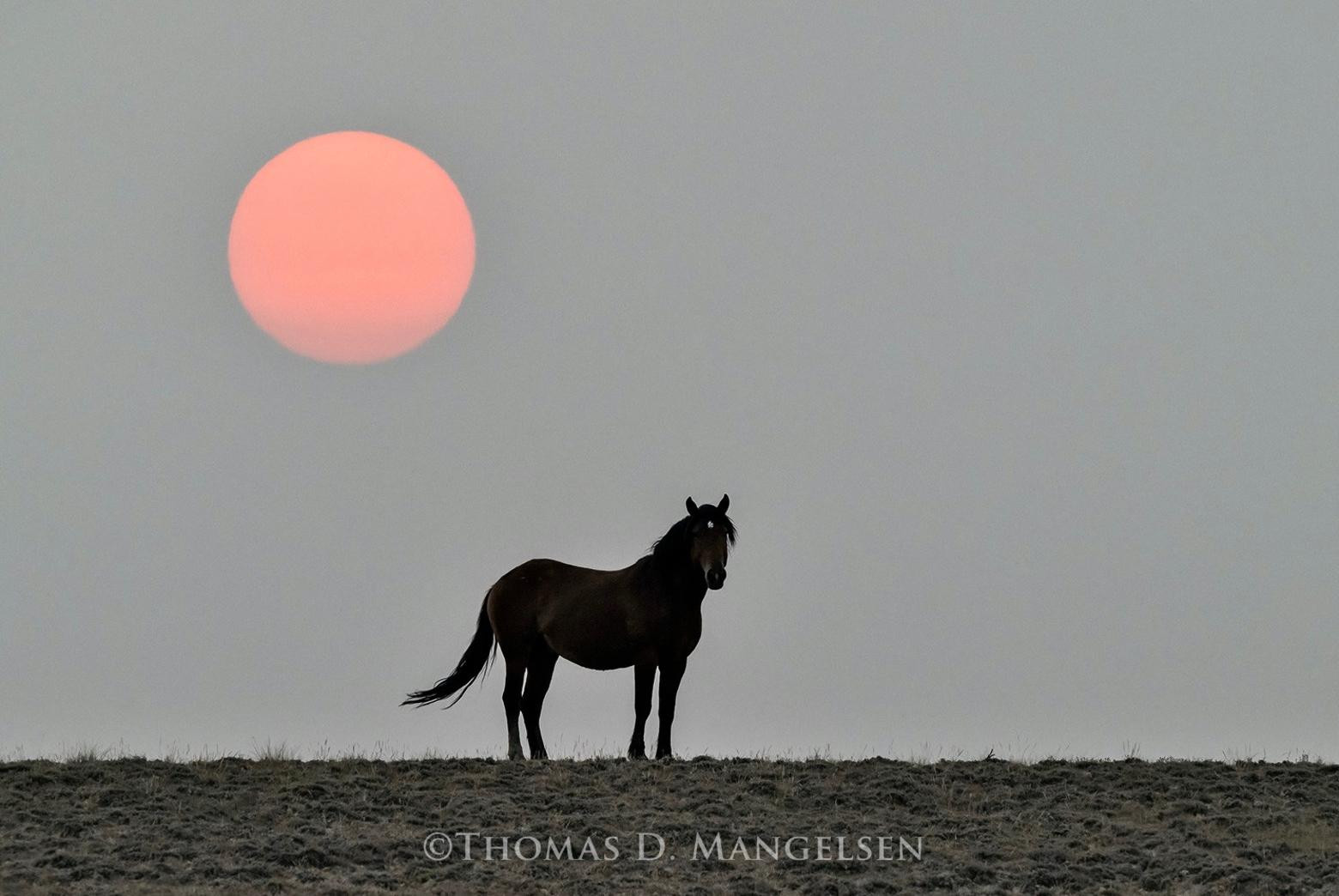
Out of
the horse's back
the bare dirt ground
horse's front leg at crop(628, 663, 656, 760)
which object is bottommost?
the bare dirt ground

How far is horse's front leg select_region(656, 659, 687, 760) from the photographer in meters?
19.1

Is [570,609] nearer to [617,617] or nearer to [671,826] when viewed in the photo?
[617,617]

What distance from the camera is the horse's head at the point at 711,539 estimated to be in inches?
739

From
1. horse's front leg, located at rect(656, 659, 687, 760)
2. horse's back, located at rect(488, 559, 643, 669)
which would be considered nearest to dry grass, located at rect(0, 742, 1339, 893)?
horse's front leg, located at rect(656, 659, 687, 760)

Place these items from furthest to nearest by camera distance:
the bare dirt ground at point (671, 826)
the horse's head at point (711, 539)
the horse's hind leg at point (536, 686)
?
1. the horse's hind leg at point (536, 686)
2. the horse's head at point (711, 539)
3. the bare dirt ground at point (671, 826)

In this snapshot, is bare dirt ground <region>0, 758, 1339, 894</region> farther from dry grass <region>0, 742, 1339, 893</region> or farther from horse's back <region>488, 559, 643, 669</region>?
horse's back <region>488, 559, 643, 669</region>

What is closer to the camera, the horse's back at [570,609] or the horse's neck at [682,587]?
the horse's neck at [682,587]

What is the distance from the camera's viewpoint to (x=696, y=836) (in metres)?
14.7

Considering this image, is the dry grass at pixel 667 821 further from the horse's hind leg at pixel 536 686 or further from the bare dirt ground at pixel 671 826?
the horse's hind leg at pixel 536 686

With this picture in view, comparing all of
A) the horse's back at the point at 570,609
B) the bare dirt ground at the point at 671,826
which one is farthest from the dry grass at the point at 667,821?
the horse's back at the point at 570,609

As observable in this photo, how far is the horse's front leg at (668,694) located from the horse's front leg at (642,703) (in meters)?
0.15

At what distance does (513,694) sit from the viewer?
20.6 m

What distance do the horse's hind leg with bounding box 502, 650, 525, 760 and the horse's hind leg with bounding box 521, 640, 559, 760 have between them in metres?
0.09

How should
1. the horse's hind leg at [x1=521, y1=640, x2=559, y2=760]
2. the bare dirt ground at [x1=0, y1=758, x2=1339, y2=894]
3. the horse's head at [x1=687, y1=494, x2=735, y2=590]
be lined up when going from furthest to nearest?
the horse's hind leg at [x1=521, y1=640, x2=559, y2=760]
the horse's head at [x1=687, y1=494, x2=735, y2=590]
the bare dirt ground at [x1=0, y1=758, x2=1339, y2=894]
